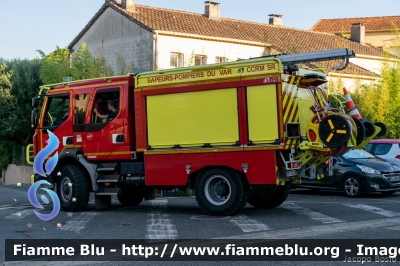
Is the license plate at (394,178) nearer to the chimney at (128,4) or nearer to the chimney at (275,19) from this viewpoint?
Result: the chimney at (128,4)

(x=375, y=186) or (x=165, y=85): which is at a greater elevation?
(x=165, y=85)

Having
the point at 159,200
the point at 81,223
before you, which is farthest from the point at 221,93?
the point at 159,200

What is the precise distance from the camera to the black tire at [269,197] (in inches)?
577

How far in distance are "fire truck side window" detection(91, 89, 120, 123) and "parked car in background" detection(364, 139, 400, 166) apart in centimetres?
874

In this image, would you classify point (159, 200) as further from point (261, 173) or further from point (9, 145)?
point (9, 145)

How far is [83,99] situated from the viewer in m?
15.2

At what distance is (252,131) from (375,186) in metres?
6.10

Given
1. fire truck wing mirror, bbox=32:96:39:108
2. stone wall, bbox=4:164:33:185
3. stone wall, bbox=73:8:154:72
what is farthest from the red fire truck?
stone wall, bbox=73:8:154:72

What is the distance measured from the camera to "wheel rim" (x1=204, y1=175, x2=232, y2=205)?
13.1 m

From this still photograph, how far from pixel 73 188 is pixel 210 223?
4.02 m

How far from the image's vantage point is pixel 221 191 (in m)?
13.1

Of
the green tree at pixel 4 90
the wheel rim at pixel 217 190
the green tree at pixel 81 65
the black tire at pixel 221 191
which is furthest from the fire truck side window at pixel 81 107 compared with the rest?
the green tree at pixel 4 90

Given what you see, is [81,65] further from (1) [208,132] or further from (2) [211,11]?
(1) [208,132]

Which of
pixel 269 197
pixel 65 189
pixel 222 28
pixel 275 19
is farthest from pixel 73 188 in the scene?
pixel 275 19
